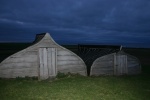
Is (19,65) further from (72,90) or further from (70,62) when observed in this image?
(72,90)

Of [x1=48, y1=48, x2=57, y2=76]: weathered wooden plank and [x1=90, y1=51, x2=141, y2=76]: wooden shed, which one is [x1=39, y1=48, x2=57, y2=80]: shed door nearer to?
[x1=48, y1=48, x2=57, y2=76]: weathered wooden plank

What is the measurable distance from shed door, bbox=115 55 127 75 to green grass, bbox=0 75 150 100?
464 cm

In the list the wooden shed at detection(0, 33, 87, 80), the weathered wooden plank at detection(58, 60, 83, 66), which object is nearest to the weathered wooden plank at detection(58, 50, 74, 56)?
the wooden shed at detection(0, 33, 87, 80)

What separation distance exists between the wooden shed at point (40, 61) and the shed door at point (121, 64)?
5.14 meters

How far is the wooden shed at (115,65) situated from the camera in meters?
22.7

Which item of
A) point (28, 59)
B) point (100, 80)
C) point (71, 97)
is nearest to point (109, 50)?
point (100, 80)

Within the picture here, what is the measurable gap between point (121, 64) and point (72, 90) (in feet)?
32.1

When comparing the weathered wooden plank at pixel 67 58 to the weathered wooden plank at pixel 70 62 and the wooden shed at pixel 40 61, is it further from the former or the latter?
the weathered wooden plank at pixel 70 62

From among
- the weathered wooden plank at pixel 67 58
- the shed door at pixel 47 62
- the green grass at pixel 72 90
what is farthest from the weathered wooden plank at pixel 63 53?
the green grass at pixel 72 90

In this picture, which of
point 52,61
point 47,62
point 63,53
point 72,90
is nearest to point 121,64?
point 63,53

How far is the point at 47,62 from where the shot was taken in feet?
67.0

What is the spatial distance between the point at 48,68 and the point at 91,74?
4655 mm

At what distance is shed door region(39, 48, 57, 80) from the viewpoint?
66.2 ft

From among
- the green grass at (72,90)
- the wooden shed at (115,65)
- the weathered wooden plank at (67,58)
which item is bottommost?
the green grass at (72,90)
